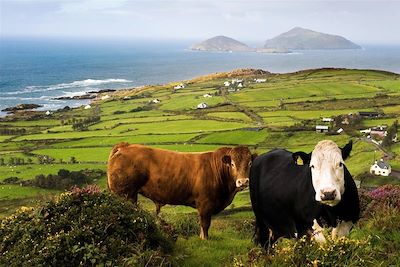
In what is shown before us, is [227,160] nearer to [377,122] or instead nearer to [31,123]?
[377,122]

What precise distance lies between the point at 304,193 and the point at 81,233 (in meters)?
3.36

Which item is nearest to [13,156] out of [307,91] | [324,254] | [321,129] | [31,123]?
[31,123]

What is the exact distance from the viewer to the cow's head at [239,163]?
1024 cm

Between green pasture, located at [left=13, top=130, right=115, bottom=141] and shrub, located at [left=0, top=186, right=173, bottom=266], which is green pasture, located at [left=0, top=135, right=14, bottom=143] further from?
shrub, located at [left=0, top=186, right=173, bottom=266]

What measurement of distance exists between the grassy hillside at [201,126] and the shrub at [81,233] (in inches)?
898

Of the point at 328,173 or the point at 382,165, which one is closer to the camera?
the point at 328,173

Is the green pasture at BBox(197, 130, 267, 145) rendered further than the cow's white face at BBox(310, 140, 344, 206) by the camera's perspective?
Yes

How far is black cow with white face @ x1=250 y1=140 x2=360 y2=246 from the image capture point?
19.9ft

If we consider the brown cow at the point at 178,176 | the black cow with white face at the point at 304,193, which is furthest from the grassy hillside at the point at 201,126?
the black cow with white face at the point at 304,193

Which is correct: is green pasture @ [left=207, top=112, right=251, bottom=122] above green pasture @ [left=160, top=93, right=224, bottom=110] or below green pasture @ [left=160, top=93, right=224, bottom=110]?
above

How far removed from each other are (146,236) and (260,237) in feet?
8.63

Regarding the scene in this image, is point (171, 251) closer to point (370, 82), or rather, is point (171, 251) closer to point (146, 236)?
point (146, 236)

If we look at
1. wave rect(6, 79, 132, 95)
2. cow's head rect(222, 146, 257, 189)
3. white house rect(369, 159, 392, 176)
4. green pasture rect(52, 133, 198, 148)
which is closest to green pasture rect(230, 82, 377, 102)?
green pasture rect(52, 133, 198, 148)

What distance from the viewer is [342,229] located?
6516 mm
